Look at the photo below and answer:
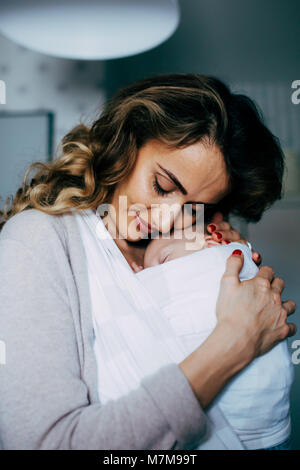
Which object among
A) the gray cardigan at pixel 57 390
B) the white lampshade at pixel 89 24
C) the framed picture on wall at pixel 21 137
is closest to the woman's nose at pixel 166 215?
the gray cardigan at pixel 57 390

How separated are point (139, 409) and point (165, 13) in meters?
0.99

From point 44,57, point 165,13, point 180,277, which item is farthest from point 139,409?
point 44,57

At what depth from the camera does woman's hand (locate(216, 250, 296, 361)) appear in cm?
65

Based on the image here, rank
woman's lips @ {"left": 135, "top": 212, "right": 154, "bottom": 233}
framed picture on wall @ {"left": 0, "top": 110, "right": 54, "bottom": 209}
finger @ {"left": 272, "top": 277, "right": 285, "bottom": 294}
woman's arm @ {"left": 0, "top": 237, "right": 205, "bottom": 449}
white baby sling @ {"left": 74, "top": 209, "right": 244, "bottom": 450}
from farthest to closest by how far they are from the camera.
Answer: framed picture on wall @ {"left": 0, "top": 110, "right": 54, "bottom": 209}
woman's lips @ {"left": 135, "top": 212, "right": 154, "bottom": 233}
finger @ {"left": 272, "top": 277, "right": 285, "bottom": 294}
white baby sling @ {"left": 74, "top": 209, "right": 244, "bottom": 450}
woman's arm @ {"left": 0, "top": 237, "right": 205, "bottom": 449}

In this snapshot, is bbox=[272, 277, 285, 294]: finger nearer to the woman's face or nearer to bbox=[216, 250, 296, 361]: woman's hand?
bbox=[216, 250, 296, 361]: woman's hand

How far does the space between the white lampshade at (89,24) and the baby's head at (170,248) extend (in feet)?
1.99

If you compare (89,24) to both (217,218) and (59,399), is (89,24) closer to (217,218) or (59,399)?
(217,218)

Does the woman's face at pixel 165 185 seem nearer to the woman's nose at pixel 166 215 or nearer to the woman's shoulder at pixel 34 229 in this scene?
the woman's nose at pixel 166 215

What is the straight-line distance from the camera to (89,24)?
104 centimetres

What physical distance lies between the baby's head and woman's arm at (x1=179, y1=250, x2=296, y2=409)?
197 mm

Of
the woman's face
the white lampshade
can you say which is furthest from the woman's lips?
the white lampshade

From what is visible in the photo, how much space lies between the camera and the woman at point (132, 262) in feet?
1.78

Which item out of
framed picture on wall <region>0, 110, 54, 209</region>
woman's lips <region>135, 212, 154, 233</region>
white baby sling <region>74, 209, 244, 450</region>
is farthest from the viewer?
framed picture on wall <region>0, 110, 54, 209</region>
